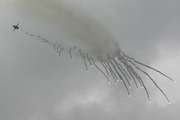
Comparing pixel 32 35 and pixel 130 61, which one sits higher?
pixel 32 35

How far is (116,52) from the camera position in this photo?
5150cm

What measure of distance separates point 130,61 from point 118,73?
4340 millimetres

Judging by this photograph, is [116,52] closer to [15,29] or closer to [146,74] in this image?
[146,74]

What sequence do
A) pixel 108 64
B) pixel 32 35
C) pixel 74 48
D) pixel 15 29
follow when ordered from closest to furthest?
pixel 108 64 < pixel 74 48 < pixel 32 35 < pixel 15 29

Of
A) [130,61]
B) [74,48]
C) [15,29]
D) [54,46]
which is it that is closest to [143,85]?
[130,61]

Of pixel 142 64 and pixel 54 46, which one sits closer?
pixel 142 64

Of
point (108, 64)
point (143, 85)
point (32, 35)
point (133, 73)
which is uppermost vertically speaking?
point (32, 35)

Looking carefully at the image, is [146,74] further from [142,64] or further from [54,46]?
[54,46]

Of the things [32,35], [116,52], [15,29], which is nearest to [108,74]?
[116,52]

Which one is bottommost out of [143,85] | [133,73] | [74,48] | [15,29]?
[143,85]

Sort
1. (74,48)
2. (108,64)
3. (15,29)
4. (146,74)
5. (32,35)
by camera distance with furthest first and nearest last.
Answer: (15,29) < (32,35) < (74,48) < (108,64) < (146,74)

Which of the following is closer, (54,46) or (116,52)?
(116,52)

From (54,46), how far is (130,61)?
A: 2383cm

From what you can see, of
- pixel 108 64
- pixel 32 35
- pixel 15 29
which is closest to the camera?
pixel 108 64
